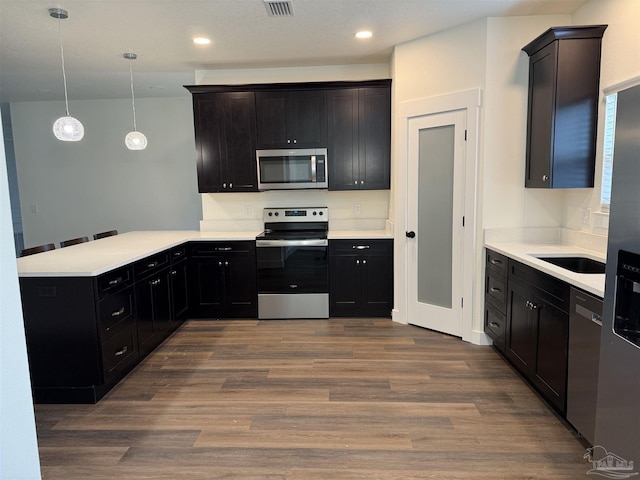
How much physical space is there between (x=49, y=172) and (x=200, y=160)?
138 inches

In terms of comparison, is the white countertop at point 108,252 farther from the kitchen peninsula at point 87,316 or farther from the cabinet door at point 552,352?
the cabinet door at point 552,352

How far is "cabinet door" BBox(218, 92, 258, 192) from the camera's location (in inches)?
171

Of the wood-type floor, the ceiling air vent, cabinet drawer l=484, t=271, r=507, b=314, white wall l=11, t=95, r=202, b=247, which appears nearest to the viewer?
the wood-type floor

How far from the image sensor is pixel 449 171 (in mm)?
3568

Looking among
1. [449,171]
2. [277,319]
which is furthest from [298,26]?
[277,319]

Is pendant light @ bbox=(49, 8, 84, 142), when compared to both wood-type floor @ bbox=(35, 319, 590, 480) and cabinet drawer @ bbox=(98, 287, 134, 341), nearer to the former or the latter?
cabinet drawer @ bbox=(98, 287, 134, 341)

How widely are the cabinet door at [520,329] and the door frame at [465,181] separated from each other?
56cm

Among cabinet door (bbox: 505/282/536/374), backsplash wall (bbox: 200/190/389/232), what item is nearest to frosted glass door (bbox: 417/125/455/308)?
cabinet door (bbox: 505/282/536/374)

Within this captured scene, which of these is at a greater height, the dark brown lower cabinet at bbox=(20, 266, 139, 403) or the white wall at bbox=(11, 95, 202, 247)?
the white wall at bbox=(11, 95, 202, 247)

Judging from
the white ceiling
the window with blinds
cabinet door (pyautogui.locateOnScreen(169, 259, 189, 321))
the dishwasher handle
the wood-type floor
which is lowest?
the wood-type floor

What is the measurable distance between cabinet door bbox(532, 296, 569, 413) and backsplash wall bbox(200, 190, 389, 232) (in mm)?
2383

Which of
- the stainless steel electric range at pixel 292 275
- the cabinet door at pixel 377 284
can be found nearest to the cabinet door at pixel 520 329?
the cabinet door at pixel 377 284

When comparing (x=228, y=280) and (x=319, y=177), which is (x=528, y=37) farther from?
(x=228, y=280)

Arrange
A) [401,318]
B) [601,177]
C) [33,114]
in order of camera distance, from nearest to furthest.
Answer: [601,177] → [401,318] → [33,114]
